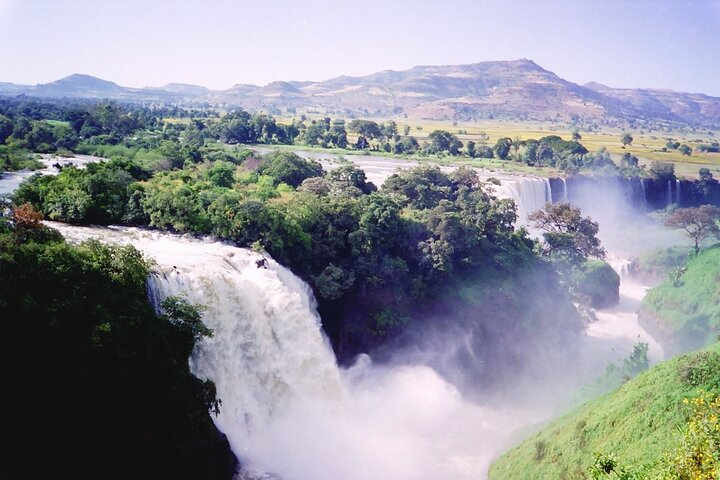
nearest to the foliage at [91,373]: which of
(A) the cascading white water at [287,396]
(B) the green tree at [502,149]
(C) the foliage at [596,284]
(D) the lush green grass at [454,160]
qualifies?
(A) the cascading white water at [287,396]

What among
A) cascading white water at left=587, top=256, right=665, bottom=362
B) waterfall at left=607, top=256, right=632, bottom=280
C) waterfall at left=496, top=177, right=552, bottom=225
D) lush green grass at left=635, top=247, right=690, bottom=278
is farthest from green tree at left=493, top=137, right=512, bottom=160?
cascading white water at left=587, top=256, right=665, bottom=362

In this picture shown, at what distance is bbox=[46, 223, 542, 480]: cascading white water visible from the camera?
1917cm

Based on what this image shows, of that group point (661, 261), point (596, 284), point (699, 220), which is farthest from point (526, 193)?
point (699, 220)

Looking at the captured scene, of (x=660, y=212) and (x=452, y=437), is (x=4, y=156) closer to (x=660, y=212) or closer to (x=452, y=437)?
(x=452, y=437)

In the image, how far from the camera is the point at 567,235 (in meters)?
37.8

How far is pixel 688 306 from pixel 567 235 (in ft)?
26.5

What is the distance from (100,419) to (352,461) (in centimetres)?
977

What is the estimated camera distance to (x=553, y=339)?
106 ft

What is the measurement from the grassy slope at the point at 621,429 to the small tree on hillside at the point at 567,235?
65.0 feet

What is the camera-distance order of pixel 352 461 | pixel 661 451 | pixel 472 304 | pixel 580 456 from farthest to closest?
1. pixel 472 304
2. pixel 352 461
3. pixel 580 456
4. pixel 661 451

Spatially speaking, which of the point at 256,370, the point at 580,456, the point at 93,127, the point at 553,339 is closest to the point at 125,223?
the point at 256,370

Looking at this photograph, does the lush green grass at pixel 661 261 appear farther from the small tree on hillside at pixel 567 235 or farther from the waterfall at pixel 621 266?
the small tree on hillside at pixel 567 235

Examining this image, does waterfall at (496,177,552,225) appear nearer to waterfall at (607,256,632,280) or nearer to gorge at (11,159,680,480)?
waterfall at (607,256,632,280)

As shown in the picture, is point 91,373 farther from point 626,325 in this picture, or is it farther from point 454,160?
point 454,160
